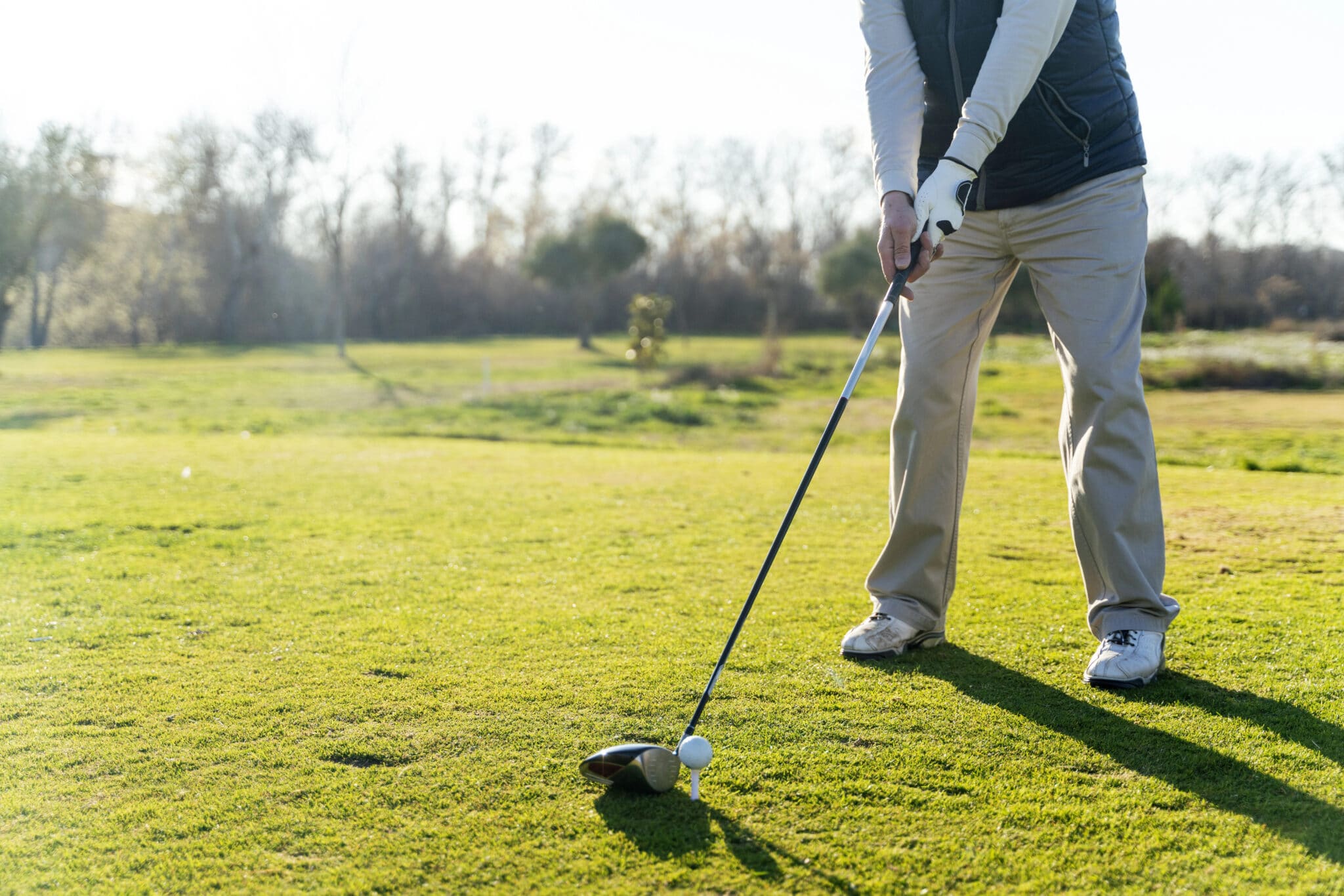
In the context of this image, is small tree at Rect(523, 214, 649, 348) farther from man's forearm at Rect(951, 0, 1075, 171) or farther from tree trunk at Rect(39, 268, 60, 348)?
man's forearm at Rect(951, 0, 1075, 171)

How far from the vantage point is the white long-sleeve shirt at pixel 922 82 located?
2.83 m

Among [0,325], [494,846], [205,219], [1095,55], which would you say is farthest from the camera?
[205,219]

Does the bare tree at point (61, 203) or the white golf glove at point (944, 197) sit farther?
the bare tree at point (61, 203)

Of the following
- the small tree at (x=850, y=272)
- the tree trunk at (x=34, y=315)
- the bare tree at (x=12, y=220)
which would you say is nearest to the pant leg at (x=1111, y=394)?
the bare tree at (x=12, y=220)

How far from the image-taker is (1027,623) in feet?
11.3

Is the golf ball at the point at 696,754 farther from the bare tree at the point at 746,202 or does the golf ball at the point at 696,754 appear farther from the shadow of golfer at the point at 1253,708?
the bare tree at the point at 746,202

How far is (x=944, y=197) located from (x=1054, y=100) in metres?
0.47

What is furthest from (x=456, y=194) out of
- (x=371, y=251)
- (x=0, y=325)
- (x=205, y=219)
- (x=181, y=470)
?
(x=181, y=470)

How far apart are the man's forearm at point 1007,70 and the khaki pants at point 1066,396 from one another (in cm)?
32

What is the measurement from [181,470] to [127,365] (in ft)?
75.9

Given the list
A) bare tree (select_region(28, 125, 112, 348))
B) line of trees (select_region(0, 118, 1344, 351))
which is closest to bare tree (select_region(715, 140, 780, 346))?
line of trees (select_region(0, 118, 1344, 351))

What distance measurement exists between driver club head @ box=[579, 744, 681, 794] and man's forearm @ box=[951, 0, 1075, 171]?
1859mm

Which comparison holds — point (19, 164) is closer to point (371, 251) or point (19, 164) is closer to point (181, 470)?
point (371, 251)

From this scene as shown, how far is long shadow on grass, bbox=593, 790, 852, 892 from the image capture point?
6.04ft
